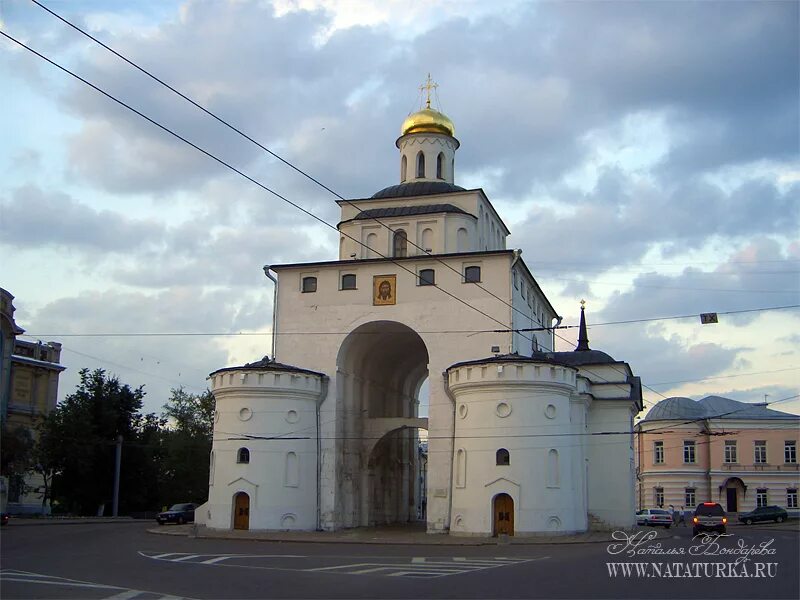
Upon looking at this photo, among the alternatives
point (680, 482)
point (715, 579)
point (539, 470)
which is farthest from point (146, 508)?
point (715, 579)

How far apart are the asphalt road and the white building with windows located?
550cm

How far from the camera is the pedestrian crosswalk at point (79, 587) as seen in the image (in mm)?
13981

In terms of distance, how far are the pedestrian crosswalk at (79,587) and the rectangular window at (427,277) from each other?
74.9 ft

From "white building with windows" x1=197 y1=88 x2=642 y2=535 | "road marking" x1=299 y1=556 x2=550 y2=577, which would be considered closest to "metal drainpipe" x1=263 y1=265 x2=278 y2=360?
"white building with windows" x1=197 y1=88 x2=642 y2=535

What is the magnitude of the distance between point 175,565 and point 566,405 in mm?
18621

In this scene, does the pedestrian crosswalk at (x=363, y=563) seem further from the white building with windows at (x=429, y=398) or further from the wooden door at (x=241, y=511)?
the wooden door at (x=241, y=511)

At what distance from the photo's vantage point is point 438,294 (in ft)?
124

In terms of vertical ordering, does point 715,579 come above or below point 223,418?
below

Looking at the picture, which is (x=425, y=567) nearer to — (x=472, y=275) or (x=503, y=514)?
(x=503, y=514)

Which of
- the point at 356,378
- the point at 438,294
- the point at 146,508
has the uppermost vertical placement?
the point at 438,294

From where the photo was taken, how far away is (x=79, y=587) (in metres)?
15.2

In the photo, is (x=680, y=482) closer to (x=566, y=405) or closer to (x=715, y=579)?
(x=566, y=405)

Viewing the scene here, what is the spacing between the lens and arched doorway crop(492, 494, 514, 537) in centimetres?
3269

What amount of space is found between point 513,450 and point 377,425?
354 inches
